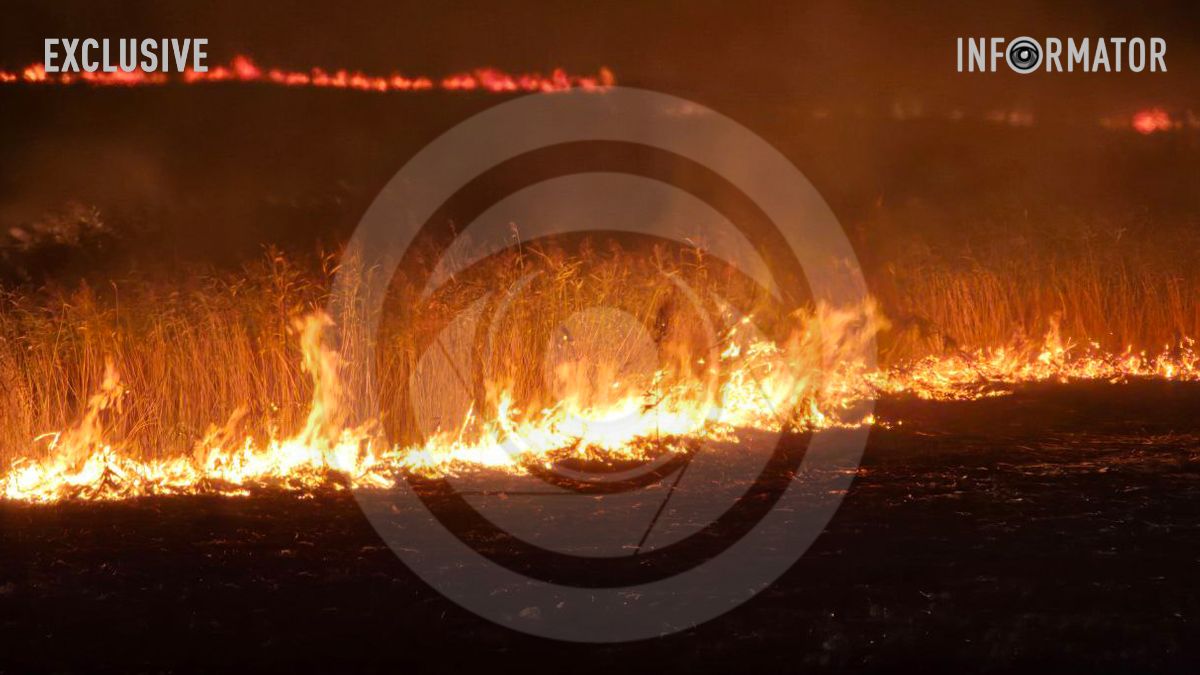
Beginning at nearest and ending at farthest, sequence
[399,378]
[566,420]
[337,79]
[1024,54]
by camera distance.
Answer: [399,378] < [566,420] < [337,79] < [1024,54]

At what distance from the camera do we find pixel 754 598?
4.37 meters

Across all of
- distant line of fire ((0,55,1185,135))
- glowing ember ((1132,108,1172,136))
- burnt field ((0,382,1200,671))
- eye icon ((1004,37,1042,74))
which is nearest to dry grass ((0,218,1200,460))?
burnt field ((0,382,1200,671))

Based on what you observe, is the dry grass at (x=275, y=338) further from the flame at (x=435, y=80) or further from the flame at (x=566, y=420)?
the flame at (x=435, y=80)

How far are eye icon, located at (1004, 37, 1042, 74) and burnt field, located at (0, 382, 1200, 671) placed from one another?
29.6 ft

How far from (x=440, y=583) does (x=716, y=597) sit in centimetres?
105

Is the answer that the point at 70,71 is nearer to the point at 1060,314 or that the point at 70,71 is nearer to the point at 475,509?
the point at 475,509

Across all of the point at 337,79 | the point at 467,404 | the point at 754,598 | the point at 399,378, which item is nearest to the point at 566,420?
the point at 467,404

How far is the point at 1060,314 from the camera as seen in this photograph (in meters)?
9.29

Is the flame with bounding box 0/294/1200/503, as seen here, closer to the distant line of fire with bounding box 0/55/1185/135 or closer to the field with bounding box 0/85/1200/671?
the field with bounding box 0/85/1200/671

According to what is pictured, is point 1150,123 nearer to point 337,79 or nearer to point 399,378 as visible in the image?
point 337,79

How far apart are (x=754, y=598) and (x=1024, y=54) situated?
11.6m

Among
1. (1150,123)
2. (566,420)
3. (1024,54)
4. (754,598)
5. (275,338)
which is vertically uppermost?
(1024,54)

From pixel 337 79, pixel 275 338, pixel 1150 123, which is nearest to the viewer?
pixel 275 338

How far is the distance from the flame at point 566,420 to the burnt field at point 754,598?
1.20 ft
